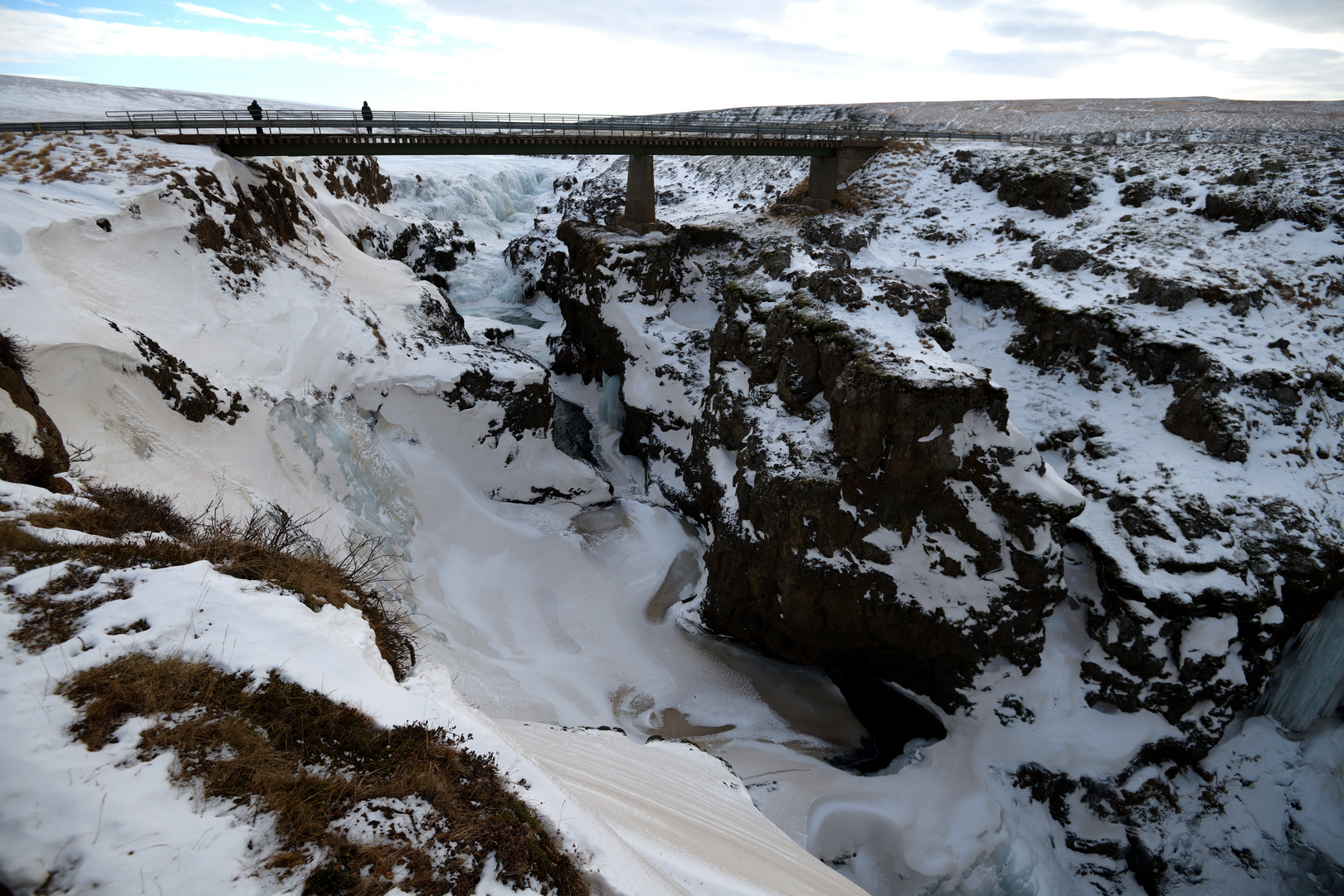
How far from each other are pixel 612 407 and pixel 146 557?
22.5 m

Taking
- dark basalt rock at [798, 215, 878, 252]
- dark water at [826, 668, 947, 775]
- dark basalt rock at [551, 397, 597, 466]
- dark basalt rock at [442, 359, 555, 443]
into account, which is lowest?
dark water at [826, 668, 947, 775]

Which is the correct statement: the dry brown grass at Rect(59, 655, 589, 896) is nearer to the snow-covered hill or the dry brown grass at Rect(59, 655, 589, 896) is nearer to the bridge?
the bridge

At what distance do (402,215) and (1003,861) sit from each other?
47.5m

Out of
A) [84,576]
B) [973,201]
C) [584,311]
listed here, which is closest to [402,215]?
[584,311]

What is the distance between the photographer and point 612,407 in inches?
1145

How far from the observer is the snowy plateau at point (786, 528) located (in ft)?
27.9

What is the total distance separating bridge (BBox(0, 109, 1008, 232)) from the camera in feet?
80.8

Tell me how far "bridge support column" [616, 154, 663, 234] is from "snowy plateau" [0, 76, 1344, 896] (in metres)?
11.5

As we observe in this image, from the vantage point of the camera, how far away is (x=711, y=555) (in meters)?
19.5

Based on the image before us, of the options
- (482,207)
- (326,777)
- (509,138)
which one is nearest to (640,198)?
(509,138)

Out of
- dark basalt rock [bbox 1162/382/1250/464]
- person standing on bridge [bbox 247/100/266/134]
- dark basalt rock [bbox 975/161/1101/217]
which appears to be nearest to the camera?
dark basalt rock [bbox 1162/382/1250/464]

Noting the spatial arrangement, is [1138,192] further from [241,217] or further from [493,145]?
[241,217]

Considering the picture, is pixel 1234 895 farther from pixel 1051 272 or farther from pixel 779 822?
pixel 1051 272

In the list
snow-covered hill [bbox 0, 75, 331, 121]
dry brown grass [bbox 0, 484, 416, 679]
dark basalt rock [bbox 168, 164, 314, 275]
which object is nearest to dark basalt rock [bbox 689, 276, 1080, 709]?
dry brown grass [bbox 0, 484, 416, 679]
